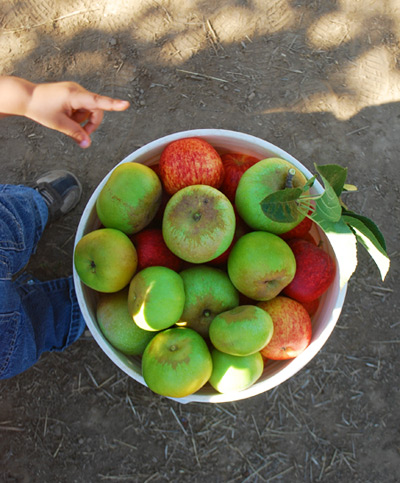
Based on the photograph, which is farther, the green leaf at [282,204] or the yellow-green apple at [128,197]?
the yellow-green apple at [128,197]

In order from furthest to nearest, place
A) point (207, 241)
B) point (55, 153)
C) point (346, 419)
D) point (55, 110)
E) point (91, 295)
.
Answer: point (55, 153)
point (346, 419)
point (91, 295)
point (55, 110)
point (207, 241)

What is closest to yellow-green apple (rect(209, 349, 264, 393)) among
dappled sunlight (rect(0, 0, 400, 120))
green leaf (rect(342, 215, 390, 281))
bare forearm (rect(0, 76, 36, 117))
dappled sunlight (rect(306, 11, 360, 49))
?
green leaf (rect(342, 215, 390, 281))

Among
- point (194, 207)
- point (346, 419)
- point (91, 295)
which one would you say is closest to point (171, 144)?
point (194, 207)

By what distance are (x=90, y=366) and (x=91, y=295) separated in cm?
84

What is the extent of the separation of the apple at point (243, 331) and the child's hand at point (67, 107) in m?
0.88

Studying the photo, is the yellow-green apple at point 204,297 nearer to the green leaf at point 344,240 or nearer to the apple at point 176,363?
the apple at point 176,363

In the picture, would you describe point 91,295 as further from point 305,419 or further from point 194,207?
point 305,419

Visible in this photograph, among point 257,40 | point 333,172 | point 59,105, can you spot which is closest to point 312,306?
point 333,172

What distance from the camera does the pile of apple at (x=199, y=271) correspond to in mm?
1427

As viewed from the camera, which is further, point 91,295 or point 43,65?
point 43,65

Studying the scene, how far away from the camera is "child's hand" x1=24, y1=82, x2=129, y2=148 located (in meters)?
1.53

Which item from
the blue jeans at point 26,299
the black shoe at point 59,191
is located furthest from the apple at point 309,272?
the black shoe at point 59,191

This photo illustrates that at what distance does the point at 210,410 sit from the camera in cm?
233

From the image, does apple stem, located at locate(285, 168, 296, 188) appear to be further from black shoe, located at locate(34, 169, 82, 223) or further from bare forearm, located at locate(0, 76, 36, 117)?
black shoe, located at locate(34, 169, 82, 223)
